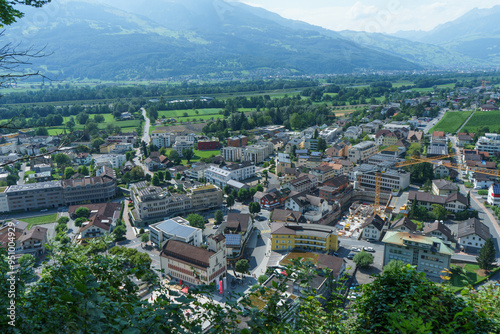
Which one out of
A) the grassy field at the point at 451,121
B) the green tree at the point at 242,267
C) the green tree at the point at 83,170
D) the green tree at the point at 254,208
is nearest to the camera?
the green tree at the point at 242,267

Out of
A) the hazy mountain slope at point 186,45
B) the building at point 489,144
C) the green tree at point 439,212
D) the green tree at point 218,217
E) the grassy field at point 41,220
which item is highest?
the hazy mountain slope at point 186,45

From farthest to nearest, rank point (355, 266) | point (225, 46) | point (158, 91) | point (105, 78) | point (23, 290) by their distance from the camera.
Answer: point (225, 46), point (105, 78), point (158, 91), point (355, 266), point (23, 290)

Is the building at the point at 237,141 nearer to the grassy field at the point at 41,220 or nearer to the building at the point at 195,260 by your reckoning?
the grassy field at the point at 41,220

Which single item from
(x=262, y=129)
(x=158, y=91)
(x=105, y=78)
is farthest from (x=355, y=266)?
(x=105, y=78)

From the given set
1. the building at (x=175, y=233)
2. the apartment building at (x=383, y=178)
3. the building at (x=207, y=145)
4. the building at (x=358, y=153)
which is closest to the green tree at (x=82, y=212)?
the building at (x=175, y=233)

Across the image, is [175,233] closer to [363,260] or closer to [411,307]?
[363,260]

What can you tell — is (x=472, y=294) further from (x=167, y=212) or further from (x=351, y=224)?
(x=167, y=212)

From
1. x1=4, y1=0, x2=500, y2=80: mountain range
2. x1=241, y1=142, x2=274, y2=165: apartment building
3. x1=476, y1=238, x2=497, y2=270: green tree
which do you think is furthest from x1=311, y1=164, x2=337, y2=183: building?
x1=4, y1=0, x2=500, y2=80: mountain range
